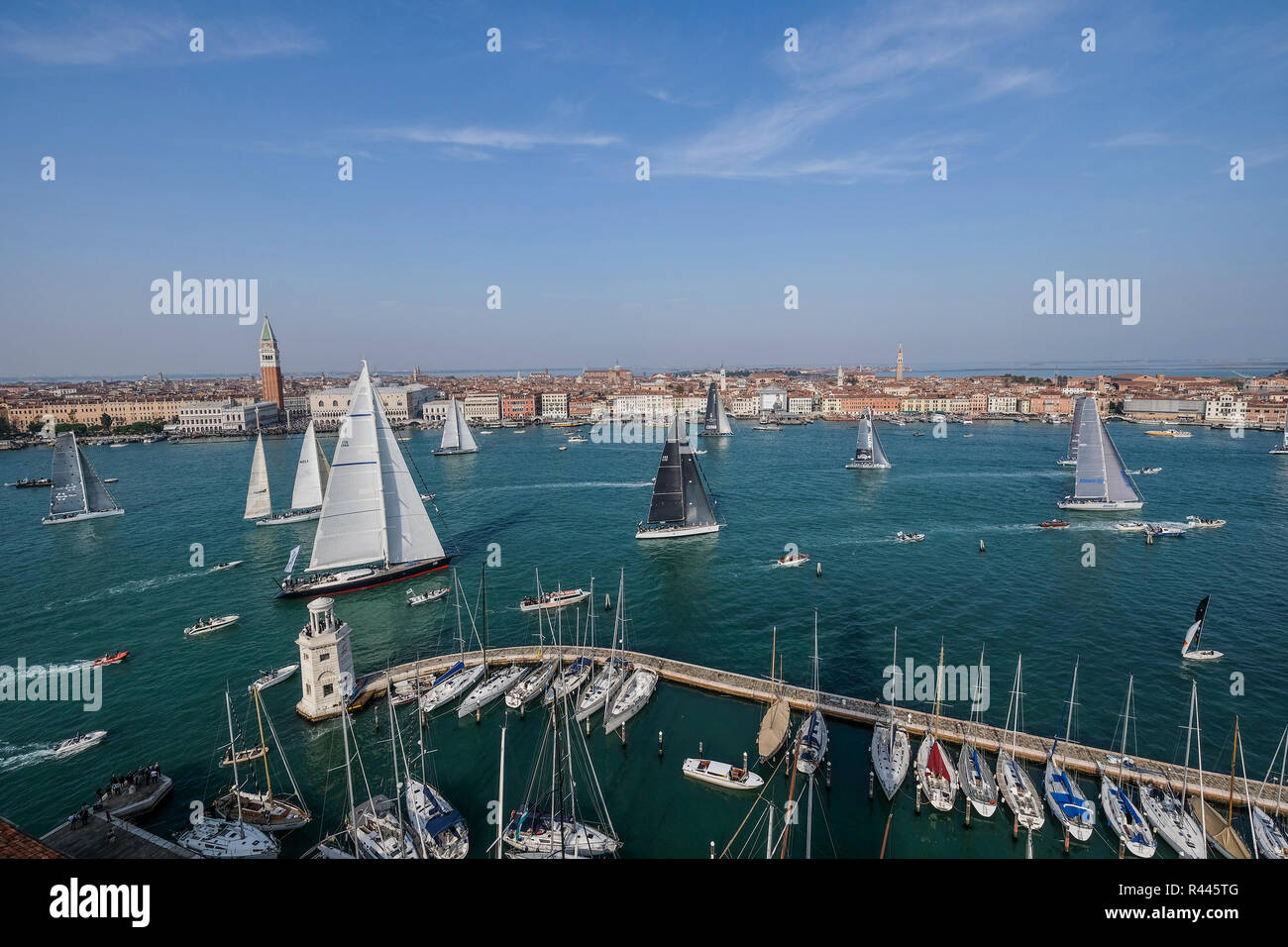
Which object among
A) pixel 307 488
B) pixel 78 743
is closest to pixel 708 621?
pixel 78 743

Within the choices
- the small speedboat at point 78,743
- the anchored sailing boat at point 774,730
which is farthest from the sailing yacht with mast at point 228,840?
the anchored sailing boat at point 774,730

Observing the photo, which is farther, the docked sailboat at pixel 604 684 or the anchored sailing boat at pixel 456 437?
the anchored sailing boat at pixel 456 437

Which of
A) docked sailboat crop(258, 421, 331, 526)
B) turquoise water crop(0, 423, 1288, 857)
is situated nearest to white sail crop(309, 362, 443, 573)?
turquoise water crop(0, 423, 1288, 857)

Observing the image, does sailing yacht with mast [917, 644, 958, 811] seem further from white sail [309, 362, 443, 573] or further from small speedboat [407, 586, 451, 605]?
white sail [309, 362, 443, 573]

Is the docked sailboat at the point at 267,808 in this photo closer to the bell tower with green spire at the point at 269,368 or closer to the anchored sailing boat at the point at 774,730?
the anchored sailing boat at the point at 774,730

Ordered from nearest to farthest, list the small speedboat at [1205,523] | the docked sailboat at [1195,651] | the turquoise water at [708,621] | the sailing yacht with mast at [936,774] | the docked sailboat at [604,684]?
the sailing yacht with mast at [936,774]
the turquoise water at [708,621]
the docked sailboat at [604,684]
the docked sailboat at [1195,651]
the small speedboat at [1205,523]

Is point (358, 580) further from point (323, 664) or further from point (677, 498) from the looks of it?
point (677, 498)

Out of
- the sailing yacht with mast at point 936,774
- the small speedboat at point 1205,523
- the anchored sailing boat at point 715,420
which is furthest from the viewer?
the anchored sailing boat at point 715,420
